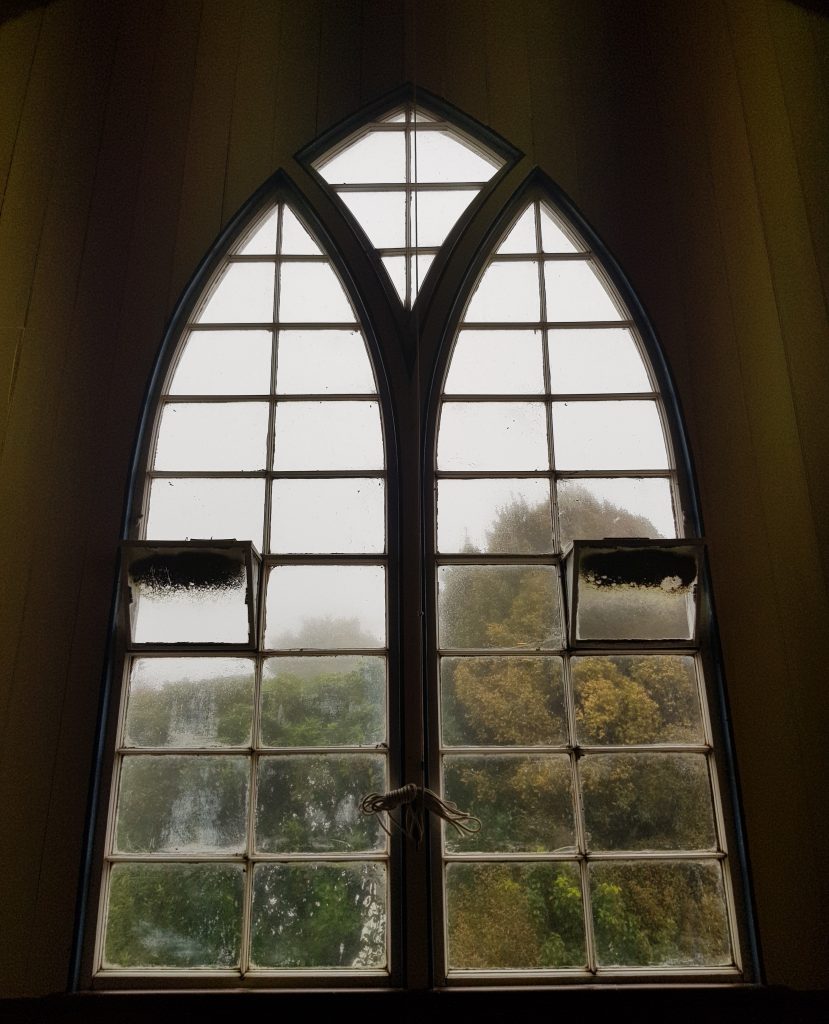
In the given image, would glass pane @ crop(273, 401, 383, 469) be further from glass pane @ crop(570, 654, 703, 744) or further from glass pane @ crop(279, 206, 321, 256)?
glass pane @ crop(570, 654, 703, 744)

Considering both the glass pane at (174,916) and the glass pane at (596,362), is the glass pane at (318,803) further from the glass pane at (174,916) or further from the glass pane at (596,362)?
the glass pane at (596,362)

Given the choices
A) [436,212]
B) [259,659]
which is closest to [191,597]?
[259,659]

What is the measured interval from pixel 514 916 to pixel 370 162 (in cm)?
262

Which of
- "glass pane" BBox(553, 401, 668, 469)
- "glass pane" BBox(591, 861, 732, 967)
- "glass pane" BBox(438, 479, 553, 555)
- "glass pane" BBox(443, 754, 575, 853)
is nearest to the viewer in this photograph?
"glass pane" BBox(591, 861, 732, 967)

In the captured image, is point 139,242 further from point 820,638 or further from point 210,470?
point 820,638

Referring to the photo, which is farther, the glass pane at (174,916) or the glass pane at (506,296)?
the glass pane at (506,296)

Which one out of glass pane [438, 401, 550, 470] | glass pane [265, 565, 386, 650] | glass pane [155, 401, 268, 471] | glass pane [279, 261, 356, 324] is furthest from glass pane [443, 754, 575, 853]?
glass pane [279, 261, 356, 324]

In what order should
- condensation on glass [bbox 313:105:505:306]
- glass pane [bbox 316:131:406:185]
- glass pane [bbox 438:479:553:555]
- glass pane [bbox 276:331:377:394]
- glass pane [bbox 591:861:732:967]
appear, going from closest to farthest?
glass pane [bbox 591:861:732:967], glass pane [bbox 438:479:553:555], glass pane [bbox 276:331:377:394], condensation on glass [bbox 313:105:505:306], glass pane [bbox 316:131:406:185]

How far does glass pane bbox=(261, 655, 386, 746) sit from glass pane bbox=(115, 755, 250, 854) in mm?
160

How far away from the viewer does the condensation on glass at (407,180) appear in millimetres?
2826

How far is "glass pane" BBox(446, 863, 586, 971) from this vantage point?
205cm

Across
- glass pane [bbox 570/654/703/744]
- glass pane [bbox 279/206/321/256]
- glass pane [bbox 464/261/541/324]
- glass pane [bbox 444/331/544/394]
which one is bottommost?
glass pane [bbox 570/654/703/744]

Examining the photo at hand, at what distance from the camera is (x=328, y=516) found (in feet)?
8.16

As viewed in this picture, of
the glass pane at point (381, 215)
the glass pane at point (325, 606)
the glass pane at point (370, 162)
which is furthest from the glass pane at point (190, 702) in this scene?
the glass pane at point (370, 162)
